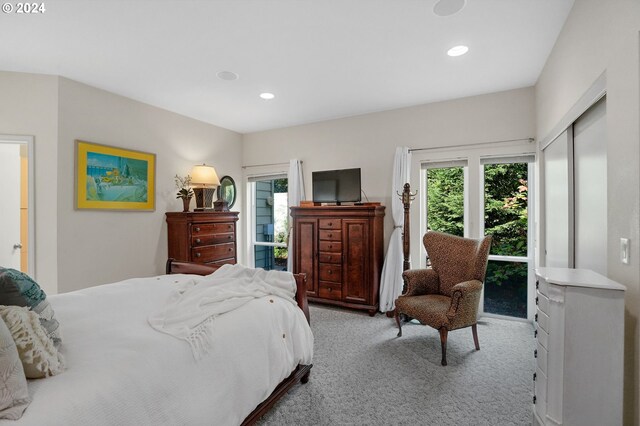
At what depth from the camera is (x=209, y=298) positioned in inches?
72.9

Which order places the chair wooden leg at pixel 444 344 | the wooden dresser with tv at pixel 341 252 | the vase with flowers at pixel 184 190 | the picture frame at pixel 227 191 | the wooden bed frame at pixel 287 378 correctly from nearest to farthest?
the wooden bed frame at pixel 287 378, the chair wooden leg at pixel 444 344, the wooden dresser with tv at pixel 341 252, the vase with flowers at pixel 184 190, the picture frame at pixel 227 191

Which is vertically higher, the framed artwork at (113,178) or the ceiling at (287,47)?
the ceiling at (287,47)

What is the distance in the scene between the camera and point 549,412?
1479 mm

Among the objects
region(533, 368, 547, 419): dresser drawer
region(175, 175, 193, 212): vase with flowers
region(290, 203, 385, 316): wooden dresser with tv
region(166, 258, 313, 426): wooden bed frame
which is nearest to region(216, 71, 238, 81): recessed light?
region(175, 175, 193, 212): vase with flowers

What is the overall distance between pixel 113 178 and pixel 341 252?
288cm

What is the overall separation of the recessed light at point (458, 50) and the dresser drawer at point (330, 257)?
251 centimetres

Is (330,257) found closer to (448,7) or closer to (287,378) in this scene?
(287,378)

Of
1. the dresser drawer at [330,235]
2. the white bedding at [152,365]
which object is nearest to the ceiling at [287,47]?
the dresser drawer at [330,235]

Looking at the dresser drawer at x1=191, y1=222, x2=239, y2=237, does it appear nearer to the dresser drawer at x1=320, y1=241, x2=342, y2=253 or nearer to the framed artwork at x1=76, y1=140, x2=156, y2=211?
the framed artwork at x1=76, y1=140, x2=156, y2=211

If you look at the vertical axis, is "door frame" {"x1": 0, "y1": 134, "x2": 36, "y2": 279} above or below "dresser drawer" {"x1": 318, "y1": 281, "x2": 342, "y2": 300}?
above

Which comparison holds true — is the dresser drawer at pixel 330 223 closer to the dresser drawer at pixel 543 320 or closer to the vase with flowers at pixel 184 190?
the vase with flowers at pixel 184 190

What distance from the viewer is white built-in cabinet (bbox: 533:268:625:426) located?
132 centimetres

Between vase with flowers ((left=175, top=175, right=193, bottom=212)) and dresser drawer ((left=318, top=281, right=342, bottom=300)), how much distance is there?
6.89 ft

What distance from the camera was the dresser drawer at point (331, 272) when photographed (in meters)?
4.01
